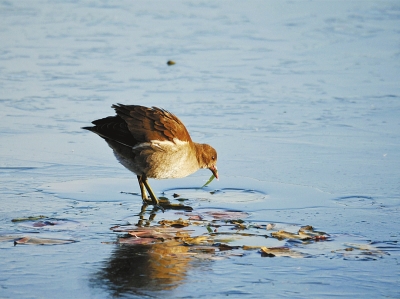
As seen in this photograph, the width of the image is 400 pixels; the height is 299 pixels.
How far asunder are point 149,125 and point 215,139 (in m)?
2.05

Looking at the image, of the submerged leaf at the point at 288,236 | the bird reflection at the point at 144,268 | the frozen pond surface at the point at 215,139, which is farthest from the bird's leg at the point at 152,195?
the submerged leaf at the point at 288,236

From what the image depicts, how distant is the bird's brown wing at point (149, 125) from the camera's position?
7.71 metres

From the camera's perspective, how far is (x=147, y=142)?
7.70 meters

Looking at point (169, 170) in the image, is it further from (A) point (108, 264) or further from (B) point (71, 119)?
(B) point (71, 119)

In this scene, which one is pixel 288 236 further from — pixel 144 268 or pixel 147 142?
pixel 147 142

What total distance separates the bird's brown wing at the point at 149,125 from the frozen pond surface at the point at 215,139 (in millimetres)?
638

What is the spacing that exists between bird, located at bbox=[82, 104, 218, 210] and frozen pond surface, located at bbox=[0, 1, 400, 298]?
0.99 feet

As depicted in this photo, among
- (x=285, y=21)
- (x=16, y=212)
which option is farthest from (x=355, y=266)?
(x=285, y=21)

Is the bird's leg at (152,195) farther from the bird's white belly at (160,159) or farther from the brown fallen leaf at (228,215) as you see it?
the brown fallen leaf at (228,215)

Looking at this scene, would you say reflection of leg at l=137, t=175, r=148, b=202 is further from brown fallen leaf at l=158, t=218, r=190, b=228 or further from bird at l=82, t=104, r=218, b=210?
brown fallen leaf at l=158, t=218, r=190, b=228

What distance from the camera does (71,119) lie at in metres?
10.5

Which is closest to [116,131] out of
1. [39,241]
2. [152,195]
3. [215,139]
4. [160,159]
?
[160,159]

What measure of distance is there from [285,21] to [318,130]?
7.18m

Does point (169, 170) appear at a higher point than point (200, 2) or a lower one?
lower
